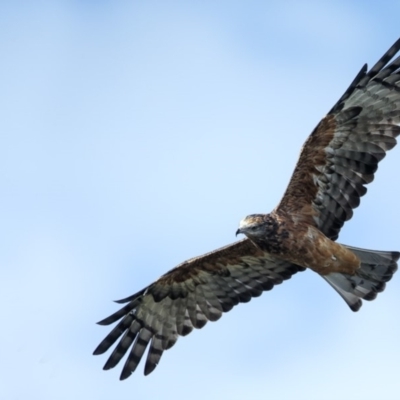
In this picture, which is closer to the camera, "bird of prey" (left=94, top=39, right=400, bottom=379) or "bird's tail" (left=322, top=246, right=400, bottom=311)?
"bird of prey" (left=94, top=39, right=400, bottom=379)

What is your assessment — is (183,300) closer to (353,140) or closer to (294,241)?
(294,241)

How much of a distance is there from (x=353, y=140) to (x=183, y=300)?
3296mm

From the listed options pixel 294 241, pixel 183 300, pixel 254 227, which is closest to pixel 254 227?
pixel 254 227

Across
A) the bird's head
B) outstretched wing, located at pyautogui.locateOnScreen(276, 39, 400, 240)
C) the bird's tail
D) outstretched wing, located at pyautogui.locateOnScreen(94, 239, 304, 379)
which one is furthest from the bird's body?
outstretched wing, located at pyautogui.locateOnScreen(94, 239, 304, 379)

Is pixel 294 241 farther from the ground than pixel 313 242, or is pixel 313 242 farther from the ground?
pixel 294 241

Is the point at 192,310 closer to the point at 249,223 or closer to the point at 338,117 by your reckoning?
the point at 249,223

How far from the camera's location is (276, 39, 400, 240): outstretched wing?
619 inches

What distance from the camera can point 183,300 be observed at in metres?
17.5

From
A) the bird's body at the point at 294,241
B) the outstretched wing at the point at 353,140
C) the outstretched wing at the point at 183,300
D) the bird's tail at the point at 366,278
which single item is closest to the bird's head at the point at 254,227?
the bird's body at the point at 294,241

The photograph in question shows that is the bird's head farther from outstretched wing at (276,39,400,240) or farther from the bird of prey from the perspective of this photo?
outstretched wing at (276,39,400,240)

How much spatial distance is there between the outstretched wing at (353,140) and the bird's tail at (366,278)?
2.68 feet

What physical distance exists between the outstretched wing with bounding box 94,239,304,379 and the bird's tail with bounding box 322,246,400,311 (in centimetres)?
81

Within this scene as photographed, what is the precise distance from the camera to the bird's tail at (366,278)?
53.5 feet

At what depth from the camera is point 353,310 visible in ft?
53.7
